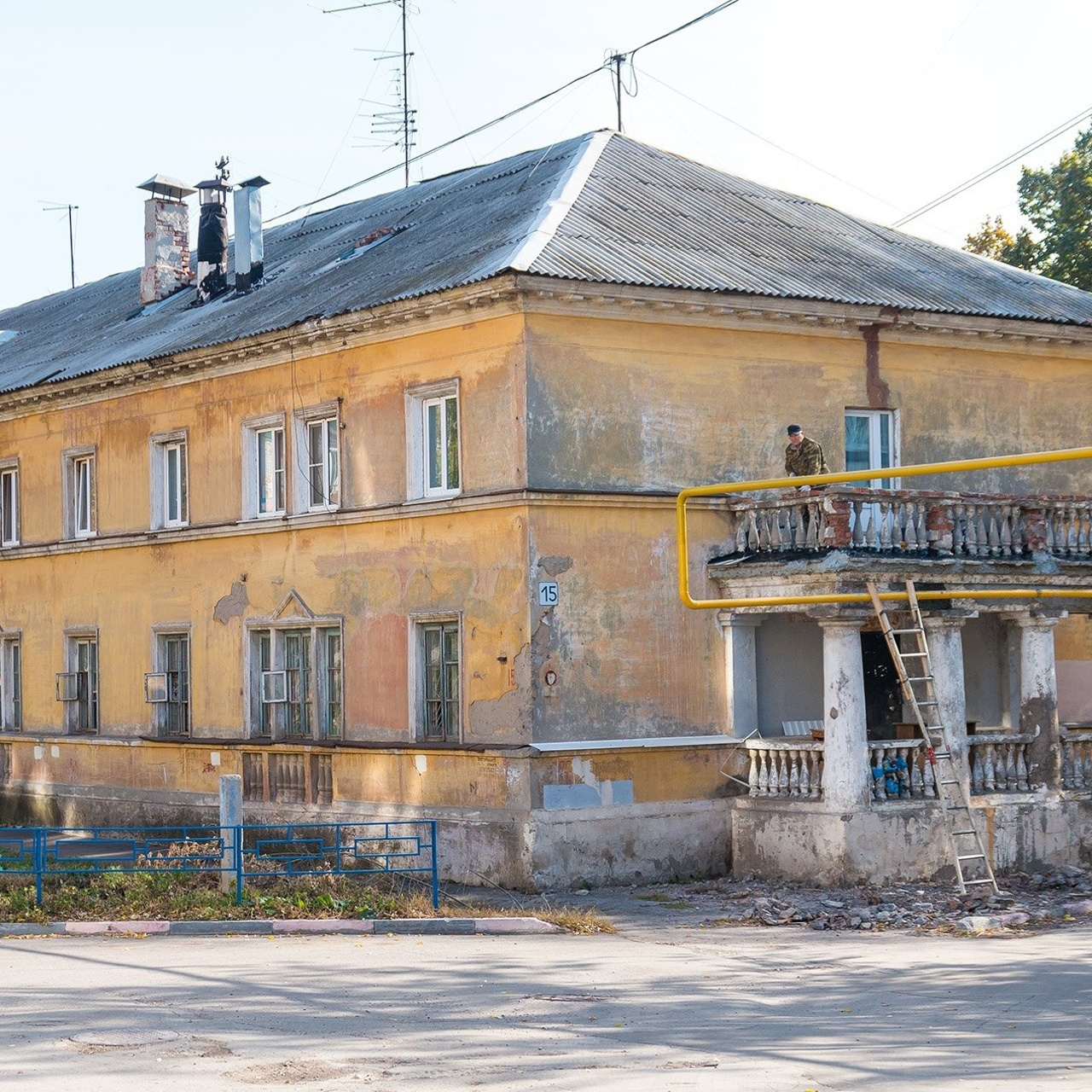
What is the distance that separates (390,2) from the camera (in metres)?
35.2

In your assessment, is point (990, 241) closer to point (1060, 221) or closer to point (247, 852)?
point (1060, 221)

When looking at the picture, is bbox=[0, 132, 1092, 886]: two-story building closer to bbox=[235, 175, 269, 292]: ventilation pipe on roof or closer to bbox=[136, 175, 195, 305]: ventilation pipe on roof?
bbox=[235, 175, 269, 292]: ventilation pipe on roof

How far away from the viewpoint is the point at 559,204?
78.5 feet

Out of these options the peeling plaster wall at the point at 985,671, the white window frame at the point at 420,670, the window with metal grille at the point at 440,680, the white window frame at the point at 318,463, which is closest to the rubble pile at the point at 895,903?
the window with metal grille at the point at 440,680

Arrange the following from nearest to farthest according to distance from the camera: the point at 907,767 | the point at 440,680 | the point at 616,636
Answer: the point at 907,767, the point at 616,636, the point at 440,680

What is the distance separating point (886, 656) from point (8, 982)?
13287 millimetres

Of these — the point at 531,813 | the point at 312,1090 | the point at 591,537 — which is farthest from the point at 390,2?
the point at 312,1090

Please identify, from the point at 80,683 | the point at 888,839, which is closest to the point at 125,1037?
the point at 888,839

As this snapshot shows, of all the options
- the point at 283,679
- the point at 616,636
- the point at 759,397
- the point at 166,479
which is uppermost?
the point at 759,397

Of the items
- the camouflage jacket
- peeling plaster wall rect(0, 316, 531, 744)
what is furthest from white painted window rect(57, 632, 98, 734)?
the camouflage jacket

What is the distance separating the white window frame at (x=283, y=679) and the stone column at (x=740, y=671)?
512 cm

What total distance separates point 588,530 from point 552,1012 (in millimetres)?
9470

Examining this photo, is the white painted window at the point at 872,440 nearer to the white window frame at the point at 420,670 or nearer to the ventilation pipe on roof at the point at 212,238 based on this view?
the white window frame at the point at 420,670

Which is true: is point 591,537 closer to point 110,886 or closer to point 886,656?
point 886,656
